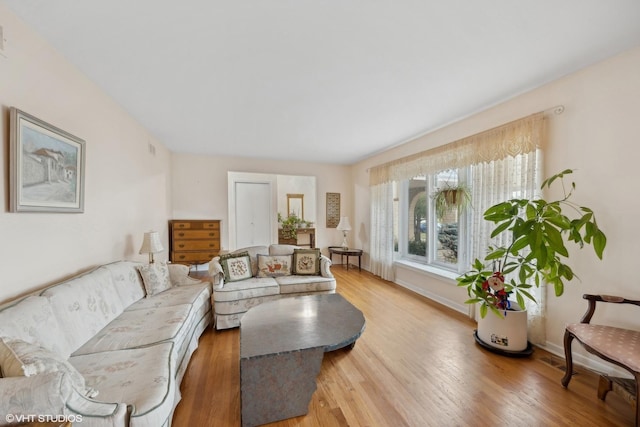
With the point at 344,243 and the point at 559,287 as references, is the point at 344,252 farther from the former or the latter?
the point at 559,287

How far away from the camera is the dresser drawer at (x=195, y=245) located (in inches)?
182

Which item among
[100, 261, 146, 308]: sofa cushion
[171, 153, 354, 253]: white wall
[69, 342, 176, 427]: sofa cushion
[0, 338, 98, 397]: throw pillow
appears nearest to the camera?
[0, 338, 98, 397]: throw pillow

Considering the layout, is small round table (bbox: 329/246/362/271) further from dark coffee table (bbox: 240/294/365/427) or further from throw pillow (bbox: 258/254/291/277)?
dark coffee table (bbox: 240/294/365/427)

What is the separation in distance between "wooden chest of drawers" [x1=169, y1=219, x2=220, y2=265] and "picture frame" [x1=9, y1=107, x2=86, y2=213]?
2584mm

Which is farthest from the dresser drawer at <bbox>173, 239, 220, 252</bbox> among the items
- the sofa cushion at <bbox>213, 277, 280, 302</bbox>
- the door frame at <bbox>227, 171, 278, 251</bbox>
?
the sofa cushion at <bbox>213, 277, 280, 302</bbox>

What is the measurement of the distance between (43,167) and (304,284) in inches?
98.0

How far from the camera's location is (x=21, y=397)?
88 centimetres

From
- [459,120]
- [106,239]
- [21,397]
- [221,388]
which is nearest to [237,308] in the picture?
[221,388]

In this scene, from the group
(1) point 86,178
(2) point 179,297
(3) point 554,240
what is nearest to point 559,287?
(3) point 554,240

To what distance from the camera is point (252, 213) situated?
5.80 m

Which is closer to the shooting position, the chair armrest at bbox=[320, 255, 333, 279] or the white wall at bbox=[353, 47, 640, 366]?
the white wall at bbox=[353, 47, 640, 366]

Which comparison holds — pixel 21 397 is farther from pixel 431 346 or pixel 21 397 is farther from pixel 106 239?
pixel 431 346

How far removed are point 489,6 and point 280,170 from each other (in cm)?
466

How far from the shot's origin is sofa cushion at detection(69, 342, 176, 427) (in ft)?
3.76
